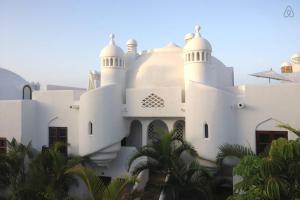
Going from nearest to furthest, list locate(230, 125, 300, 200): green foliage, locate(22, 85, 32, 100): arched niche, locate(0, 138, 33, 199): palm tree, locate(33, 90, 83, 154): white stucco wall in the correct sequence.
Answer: locate(230, 125, 300, 200): green foliage, locate(0, 138, 33, 199): palm tree, locate(33, 90, 83, 154): white stucco wall, locate(22, 85, 32, 100): arched niche

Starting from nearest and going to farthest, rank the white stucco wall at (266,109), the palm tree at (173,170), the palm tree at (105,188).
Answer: the palm tree at (105,188) → the palm tree at (173,170) → the white stucco wall at (266,109)

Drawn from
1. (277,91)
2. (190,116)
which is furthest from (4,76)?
(277,91)

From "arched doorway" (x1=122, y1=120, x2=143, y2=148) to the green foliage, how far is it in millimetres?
10009

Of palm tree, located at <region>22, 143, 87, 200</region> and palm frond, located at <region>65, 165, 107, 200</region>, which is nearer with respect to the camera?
palm frond, located at <region>65, 165, 107, 200</region>

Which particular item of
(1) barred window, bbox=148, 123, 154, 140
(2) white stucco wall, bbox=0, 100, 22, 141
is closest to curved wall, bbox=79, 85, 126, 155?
(1) barred window, bbox=148, 123, 154, 140

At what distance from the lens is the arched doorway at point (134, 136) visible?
1705 cm

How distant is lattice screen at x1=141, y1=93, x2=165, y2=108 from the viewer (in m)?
14.9

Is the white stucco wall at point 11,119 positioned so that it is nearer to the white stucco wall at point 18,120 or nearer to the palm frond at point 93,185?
the white stucco wall at point 18,120

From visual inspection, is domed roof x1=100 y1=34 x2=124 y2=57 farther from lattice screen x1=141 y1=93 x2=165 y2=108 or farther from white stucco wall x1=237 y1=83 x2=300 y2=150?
white stucco wall x1=237 y1=83 x2=300 y2=150

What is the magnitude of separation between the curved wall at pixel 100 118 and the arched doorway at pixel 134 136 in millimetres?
1922

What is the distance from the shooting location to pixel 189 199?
1184 cm

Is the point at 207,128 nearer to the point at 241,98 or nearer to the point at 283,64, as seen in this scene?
the point at 241,98

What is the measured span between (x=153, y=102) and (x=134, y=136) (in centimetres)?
309

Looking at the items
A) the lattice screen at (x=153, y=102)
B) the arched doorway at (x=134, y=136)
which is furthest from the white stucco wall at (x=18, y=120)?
the lattice screen at (x=153, y=102)
